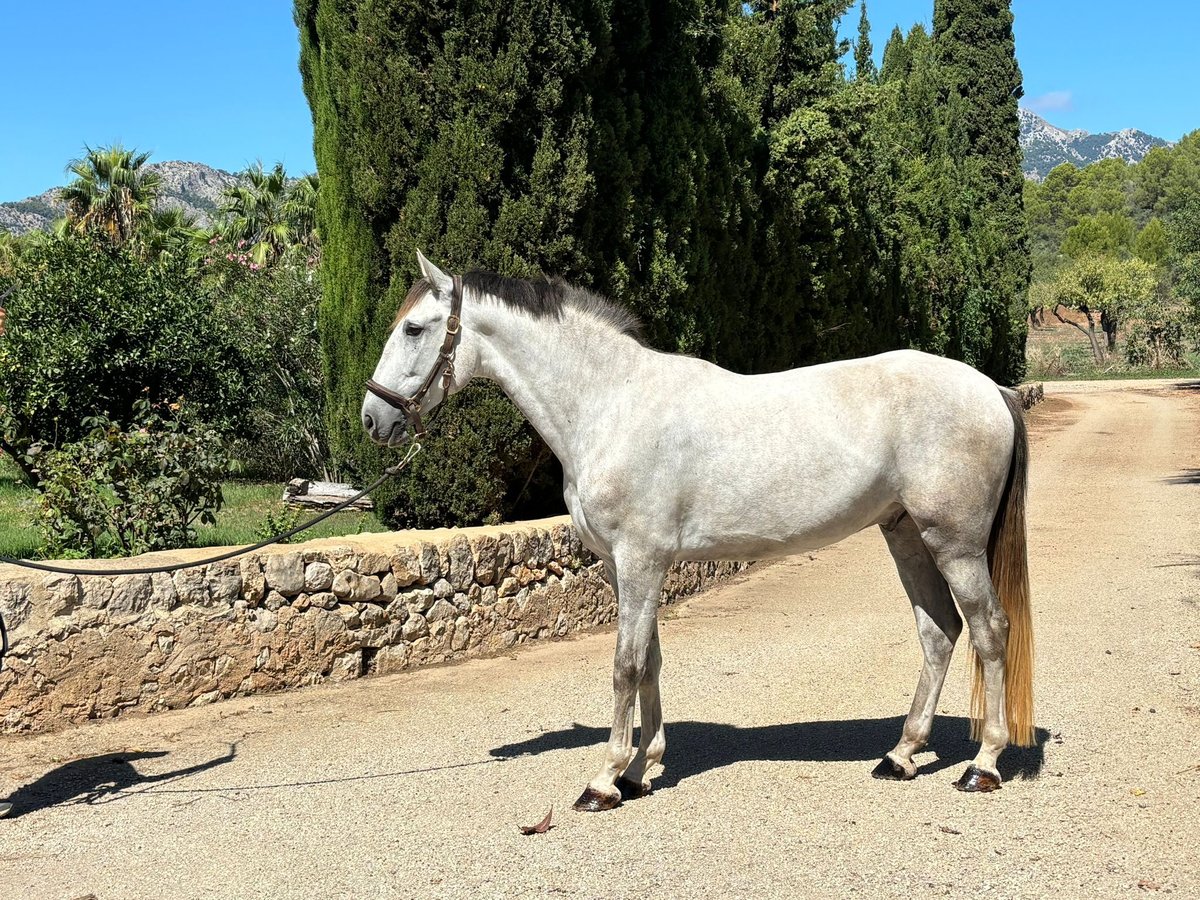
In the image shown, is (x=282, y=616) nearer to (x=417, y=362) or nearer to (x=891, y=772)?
(x=417, y=362)

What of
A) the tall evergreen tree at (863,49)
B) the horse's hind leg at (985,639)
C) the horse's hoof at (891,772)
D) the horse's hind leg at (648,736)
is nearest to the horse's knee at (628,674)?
the horse's hind leg at (648,736)

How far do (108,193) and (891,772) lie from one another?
96.2 feet

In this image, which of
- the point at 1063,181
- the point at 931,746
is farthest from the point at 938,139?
the point at 1063,181

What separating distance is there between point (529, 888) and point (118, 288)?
27.8 feet

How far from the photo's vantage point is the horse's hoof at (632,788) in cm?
480

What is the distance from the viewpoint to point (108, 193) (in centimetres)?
2905

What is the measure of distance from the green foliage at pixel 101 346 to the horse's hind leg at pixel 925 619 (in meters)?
6.79

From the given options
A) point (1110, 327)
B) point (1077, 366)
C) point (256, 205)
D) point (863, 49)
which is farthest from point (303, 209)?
point (1110, 327)

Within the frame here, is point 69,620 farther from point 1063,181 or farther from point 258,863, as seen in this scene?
point 1063,181

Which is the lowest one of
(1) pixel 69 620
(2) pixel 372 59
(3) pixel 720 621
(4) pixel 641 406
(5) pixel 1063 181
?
(3) pixel 720 621

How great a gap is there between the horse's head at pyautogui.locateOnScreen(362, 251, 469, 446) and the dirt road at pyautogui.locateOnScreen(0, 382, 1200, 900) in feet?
5.57

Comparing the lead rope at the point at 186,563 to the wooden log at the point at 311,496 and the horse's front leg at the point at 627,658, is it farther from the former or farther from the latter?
the wooden log at the point at 311,496

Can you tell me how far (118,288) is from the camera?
34.2ft

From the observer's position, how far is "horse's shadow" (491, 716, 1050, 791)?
5.14 metres
